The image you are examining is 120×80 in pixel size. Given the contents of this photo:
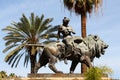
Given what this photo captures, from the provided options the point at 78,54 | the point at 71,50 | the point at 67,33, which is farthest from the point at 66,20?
the point at 78,54

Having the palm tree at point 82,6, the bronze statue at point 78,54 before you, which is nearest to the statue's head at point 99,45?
the bronze statue at point 78,54

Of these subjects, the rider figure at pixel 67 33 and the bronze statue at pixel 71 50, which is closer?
the bronze statue at pixel 71 50

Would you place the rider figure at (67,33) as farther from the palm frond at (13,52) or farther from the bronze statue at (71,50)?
the palm frond at (13,52)

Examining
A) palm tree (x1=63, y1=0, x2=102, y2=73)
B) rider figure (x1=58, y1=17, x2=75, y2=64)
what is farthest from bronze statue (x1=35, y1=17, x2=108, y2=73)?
palm tree (x1=63, y1=0, x2=102, y2=73)

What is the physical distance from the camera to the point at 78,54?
59.6 ft

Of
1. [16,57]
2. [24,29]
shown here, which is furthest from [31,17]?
[16,57]

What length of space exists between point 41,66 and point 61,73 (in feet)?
3.51

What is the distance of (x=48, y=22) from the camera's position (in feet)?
118

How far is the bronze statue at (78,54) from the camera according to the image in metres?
17.9

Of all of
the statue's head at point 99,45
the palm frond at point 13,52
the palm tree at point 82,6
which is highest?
the palm tree at point 82,6

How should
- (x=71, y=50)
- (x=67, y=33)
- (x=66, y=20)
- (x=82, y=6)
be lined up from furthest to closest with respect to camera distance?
(x=82, y=6) < (x=66, y=20) < (x=67, y=33) < (x=71, y=50)

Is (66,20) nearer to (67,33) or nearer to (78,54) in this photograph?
(67,33)

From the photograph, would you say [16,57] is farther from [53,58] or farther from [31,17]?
[53,58]

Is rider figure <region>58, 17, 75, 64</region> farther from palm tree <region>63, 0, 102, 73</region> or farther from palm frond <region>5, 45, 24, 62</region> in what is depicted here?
palm frond <region>5, 45, 24, 62</region>
